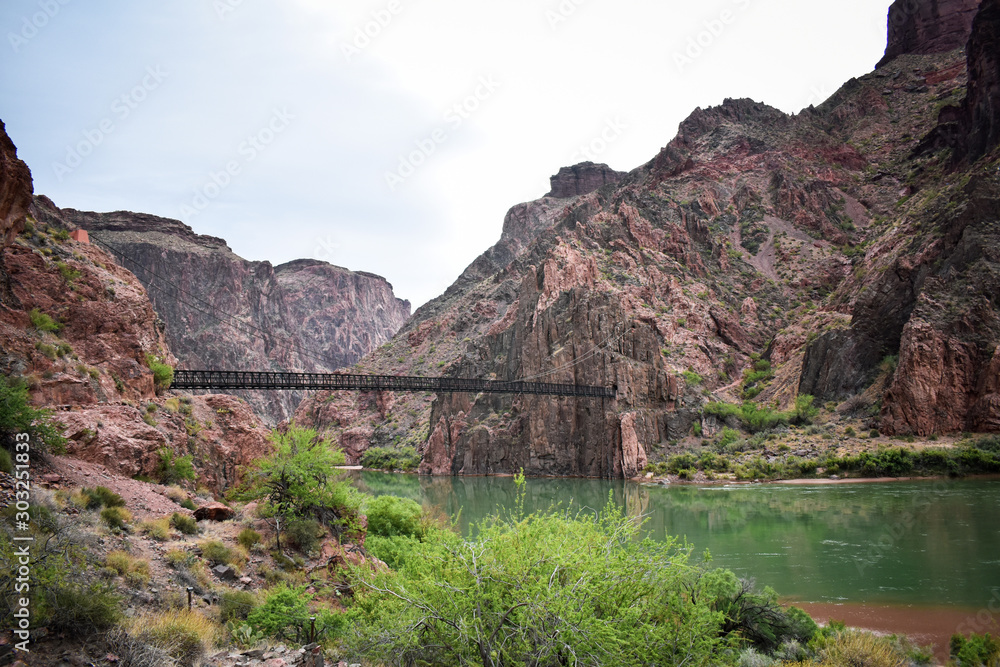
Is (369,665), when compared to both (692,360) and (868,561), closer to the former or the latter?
(868,561)

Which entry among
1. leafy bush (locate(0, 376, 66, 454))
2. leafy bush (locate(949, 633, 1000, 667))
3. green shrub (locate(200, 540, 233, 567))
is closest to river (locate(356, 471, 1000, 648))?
leafy bush (locate(949, 633, 1000, 667))

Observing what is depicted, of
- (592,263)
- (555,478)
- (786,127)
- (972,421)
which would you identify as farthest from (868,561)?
(786,127)

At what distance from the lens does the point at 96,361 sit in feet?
44.2

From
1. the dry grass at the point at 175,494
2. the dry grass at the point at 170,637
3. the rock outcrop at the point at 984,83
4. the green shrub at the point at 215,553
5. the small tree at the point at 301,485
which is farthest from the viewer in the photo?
the rock outcrop at the point at 984,83

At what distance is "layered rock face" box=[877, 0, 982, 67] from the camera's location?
8800cm

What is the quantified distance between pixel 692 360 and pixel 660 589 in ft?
158

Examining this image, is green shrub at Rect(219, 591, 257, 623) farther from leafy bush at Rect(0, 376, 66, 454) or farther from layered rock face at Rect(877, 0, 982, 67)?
layered rock face at Rect(877, 0, 982, 67)

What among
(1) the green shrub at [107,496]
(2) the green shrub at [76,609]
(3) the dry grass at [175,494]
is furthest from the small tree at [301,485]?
(2) the green shrub at [76,609]

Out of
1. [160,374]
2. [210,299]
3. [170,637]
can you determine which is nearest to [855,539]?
[170,637]

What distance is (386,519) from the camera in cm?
1688

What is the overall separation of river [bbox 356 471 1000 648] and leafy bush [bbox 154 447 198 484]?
22.5ft

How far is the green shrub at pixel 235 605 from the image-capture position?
27.5 feet

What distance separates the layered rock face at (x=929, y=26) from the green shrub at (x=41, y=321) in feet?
378

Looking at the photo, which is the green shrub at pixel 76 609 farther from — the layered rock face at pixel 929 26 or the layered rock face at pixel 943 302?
the layered rock face at pixel 929 26
